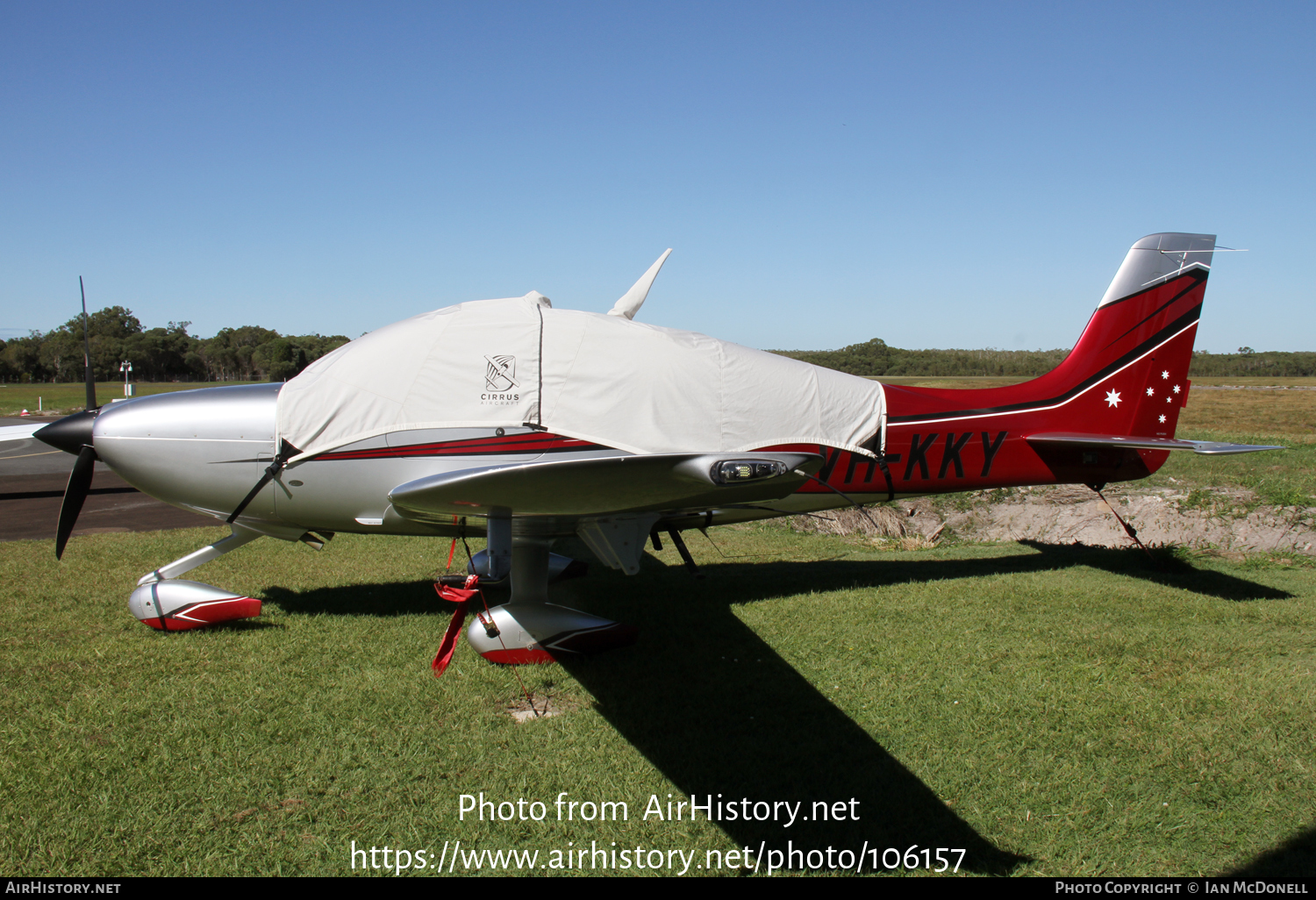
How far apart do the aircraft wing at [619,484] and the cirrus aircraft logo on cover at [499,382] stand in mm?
1534

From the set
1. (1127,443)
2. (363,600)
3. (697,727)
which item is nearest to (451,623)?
(697,727)

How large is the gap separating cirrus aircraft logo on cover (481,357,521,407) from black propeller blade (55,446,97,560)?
345 cm

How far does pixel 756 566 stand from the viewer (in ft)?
28.8

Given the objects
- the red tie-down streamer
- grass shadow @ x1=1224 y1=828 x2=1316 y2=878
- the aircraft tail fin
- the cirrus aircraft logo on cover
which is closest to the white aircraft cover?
the cirrus aircraft logo on cover

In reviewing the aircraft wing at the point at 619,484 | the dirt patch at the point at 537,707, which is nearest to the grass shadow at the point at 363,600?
the dirt patch at the point at 537,707

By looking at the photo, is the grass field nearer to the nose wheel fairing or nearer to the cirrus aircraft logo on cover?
the nose wheel fairing

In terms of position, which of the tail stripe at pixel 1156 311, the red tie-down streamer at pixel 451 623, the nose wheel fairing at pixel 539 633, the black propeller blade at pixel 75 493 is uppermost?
the tail stripe at pixel 1156 311

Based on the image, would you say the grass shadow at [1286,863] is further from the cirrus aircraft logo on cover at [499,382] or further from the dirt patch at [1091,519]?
the dirt patch at [1091,519]

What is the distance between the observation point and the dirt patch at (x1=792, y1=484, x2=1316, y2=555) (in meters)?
9.12

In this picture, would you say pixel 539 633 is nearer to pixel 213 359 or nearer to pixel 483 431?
pixel 483 431

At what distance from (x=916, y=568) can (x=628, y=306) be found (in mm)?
4721

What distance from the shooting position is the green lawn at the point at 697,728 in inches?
135

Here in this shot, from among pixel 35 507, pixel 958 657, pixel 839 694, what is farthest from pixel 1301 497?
pixel 35 507

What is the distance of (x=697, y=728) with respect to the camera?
4.52 meters
